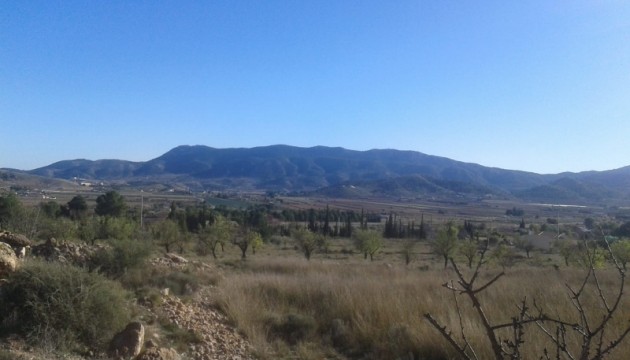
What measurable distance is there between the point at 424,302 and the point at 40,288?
744 cm

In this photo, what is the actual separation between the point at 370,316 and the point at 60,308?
5.96m

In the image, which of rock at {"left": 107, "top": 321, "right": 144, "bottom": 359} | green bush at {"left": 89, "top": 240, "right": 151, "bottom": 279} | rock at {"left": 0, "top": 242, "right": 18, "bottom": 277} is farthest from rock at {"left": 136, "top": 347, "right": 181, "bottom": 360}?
green bush at {"left": 89, "top": 240, "right": 151, "bottom": 279}

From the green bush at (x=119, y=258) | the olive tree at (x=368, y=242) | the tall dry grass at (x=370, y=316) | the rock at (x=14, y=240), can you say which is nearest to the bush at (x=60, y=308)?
the tall dry grass at (x=370, y=316)

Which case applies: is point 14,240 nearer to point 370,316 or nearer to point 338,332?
point 338,332

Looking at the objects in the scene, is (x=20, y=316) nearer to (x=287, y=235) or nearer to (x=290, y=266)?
(x=290, y=266)

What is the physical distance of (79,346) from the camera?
8.08 metres

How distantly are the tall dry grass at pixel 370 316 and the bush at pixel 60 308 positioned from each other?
2.92m

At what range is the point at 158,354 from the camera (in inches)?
313

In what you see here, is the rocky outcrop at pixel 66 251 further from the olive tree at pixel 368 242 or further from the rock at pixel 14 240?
the olive tree at pixel 368 242

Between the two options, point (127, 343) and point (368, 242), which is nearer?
point (127, 343)

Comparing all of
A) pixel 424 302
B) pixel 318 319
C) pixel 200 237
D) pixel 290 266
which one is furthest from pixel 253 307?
pixel 200 237

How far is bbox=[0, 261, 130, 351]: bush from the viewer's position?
26.4ft

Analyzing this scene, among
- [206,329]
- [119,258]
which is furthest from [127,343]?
[119,258]

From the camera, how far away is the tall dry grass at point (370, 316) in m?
8.72
